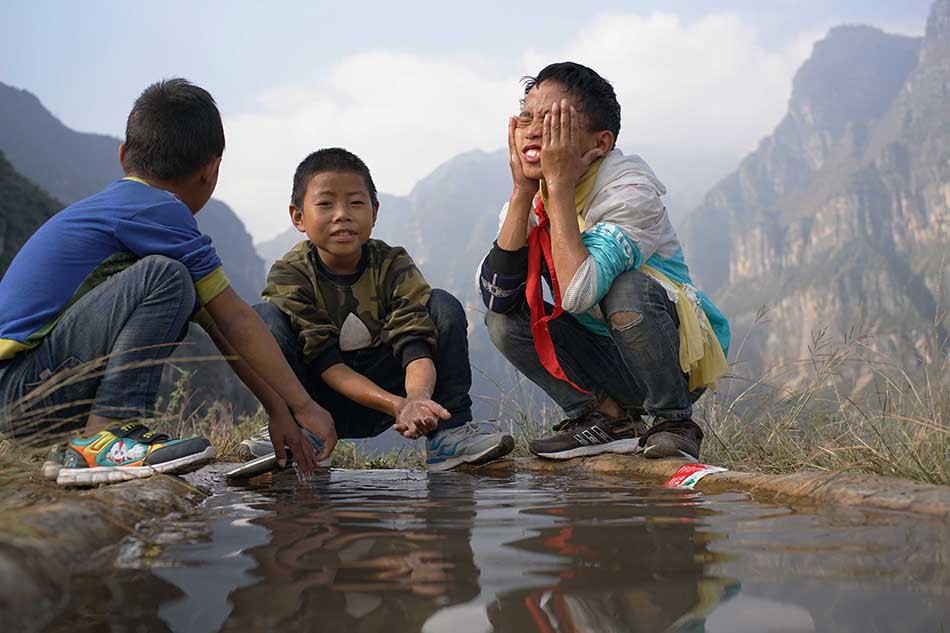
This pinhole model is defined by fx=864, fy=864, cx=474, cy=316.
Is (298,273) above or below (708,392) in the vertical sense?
above

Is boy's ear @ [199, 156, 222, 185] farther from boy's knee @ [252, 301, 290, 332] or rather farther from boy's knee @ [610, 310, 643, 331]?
boy's knee @ [610, 310, 643, 331]

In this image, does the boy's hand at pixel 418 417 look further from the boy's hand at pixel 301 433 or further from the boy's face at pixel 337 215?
the boy's face at pixel 337 215

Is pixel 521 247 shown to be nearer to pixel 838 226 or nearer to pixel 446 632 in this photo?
pixel 446 632

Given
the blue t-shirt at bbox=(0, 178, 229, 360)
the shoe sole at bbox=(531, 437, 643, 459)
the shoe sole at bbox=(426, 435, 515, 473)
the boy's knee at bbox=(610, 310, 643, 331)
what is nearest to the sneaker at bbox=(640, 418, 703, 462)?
the shoe sole at bbox=(531, 437, 643, 459)

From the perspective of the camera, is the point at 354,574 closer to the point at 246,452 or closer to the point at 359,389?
the point at 359,389

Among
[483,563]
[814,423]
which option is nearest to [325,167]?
[814,423]

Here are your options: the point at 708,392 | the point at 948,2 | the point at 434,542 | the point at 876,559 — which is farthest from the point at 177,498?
the point at 948,2

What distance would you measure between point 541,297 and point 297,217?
1314 millimetres

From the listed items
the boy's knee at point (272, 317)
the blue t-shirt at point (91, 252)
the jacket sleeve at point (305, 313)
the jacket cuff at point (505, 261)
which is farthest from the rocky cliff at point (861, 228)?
the blue t-shirt at point (91, 252)

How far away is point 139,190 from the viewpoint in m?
2.80

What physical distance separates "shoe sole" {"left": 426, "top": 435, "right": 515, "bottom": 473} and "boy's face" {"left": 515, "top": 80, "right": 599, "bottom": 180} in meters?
1.10

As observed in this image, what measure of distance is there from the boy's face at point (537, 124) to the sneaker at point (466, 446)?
110cm

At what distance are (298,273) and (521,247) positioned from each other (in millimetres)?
1044

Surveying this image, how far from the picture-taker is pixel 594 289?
3328mm
